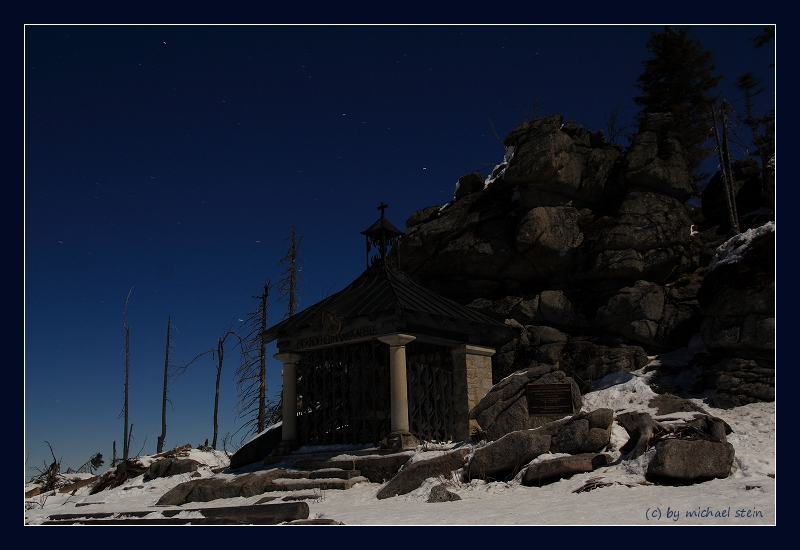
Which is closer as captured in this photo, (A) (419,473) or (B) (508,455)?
(B) (508,455)

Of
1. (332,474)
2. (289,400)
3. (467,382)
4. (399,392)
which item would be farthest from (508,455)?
(289,400)

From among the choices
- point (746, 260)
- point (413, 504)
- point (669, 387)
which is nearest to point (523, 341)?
point (669, 387)

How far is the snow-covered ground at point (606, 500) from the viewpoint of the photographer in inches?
306

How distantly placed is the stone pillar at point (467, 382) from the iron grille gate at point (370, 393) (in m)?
0.17

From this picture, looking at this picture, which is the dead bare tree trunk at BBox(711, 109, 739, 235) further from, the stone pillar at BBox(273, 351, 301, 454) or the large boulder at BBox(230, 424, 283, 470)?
the large boulder at BBox(230, 424, 283, 470)

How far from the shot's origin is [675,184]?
24.3m

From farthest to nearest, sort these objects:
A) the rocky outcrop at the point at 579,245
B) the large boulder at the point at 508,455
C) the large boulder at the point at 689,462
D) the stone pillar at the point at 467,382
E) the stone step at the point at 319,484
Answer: the rocky outcrop at the point at 579,245, the stone pillar at the point at 467,382, the stone step at the point at 319,484, the large boulder at the point at 508,455, the large boulder at the point at 689,462

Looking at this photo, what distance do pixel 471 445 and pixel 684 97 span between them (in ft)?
79.6

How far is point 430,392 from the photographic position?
56.4ft

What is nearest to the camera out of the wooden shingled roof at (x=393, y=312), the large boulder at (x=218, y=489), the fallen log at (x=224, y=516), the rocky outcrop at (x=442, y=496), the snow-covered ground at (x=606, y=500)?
the snow-covered ground at (x=606, y=500)

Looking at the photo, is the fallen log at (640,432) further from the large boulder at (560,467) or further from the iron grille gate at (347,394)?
the iron grille gate at (347,394)

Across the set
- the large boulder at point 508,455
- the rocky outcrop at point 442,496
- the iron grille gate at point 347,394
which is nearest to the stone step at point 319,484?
the iron grille gate at point 347,394

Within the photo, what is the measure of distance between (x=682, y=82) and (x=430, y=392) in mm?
22162

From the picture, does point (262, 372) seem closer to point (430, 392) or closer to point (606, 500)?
point (430, 392)
